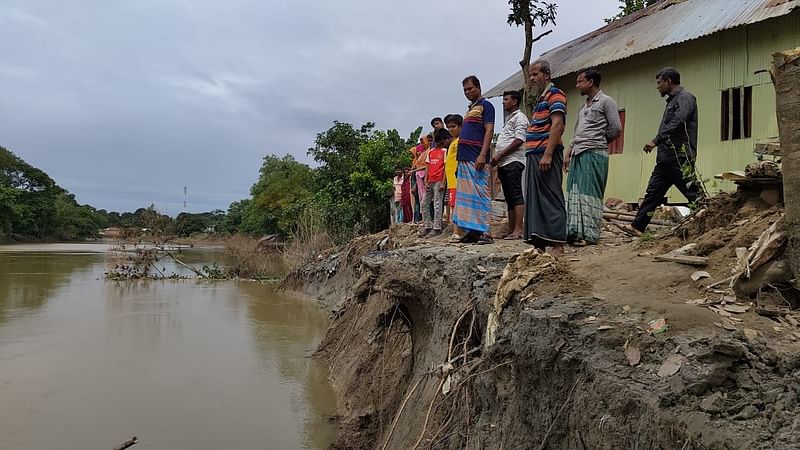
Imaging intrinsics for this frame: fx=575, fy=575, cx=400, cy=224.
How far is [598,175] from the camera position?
507cm

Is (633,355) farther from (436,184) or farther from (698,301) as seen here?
(436,184)

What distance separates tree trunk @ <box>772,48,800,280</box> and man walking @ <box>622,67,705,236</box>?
245 centimetres

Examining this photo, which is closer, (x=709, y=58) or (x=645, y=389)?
(x=645, y=389)

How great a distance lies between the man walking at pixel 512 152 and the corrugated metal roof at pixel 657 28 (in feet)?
15.8

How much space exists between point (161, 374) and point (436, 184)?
5.30 m

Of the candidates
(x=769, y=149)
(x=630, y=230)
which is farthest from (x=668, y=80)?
(x=769, y=149)

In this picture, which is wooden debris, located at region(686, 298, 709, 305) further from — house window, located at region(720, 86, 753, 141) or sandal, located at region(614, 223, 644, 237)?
house window, located at region(720, 86, 753, 141)

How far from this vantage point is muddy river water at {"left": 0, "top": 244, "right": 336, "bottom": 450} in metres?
6.70

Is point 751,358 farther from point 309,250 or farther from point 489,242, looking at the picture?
point 309,250

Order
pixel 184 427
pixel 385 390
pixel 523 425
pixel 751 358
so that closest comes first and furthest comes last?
pixel 751 358 → pixel 523 425 → pixel 385 390 → pixel 184 427

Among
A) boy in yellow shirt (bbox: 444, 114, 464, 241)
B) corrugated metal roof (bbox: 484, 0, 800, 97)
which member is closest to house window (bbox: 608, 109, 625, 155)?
corrugated metal roof (bbox: 484, 0, 800, 97)

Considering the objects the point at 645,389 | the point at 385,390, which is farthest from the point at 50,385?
the point at 645,389

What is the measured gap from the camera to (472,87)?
19.9 ft

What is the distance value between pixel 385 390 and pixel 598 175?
3180 mm
